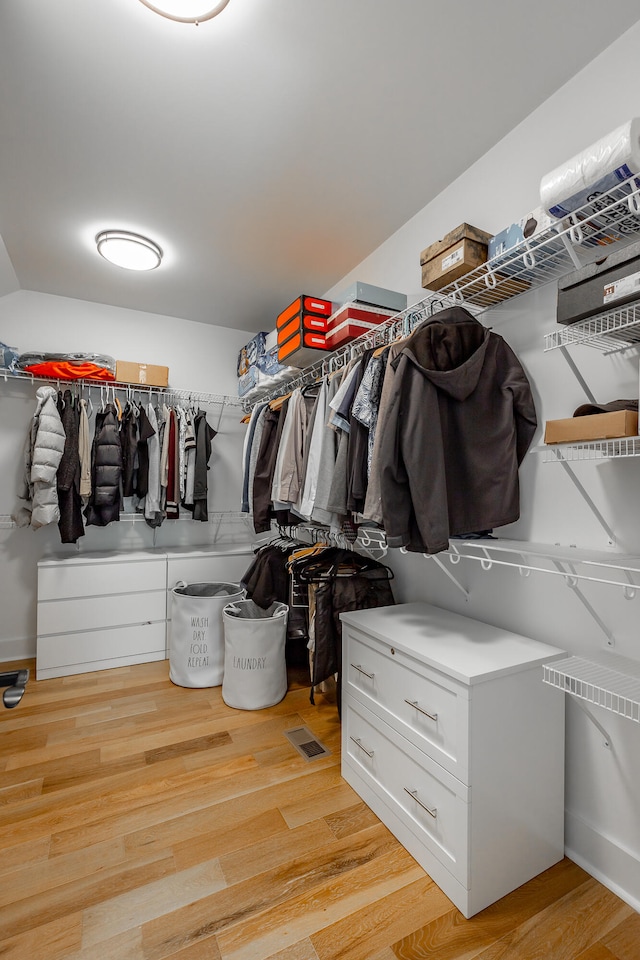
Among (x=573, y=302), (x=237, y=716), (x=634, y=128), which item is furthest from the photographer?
(x=237, y=716)

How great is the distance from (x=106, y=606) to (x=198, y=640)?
741mm

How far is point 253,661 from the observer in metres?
2.37

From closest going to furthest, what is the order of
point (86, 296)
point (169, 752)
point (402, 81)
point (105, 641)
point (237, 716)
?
point (402, 81)
point (169, 752)
point (237, 716)
point (105, 641)
point (86, 296)

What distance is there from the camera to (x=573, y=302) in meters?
1.22

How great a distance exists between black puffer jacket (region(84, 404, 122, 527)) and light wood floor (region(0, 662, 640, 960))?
4.24 feet

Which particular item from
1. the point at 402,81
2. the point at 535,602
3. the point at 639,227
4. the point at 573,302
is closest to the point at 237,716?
the point at 535,602

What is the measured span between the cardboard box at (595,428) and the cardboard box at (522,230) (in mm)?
561

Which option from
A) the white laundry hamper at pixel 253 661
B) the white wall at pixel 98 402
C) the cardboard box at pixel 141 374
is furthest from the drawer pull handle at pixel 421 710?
the cardboard box at pixel 141 374

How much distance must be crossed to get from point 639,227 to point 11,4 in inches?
74.9

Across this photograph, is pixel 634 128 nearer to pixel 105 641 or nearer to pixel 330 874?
pixel 330 874

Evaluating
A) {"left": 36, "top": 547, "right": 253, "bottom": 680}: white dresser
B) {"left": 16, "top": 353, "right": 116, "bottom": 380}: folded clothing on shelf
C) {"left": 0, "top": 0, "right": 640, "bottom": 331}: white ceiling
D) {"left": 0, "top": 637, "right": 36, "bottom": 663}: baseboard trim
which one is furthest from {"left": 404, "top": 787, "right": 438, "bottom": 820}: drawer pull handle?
{"left": 16, "top": 353, "right": 116, "bottom": 380}: folded clothing on shelf

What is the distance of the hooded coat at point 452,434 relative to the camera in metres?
1.42

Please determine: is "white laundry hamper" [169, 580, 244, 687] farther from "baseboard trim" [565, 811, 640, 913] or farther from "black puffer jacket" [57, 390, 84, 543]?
"baseboard trim" [565, 811, 640, 913]

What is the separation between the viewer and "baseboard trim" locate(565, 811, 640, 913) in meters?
1.30
